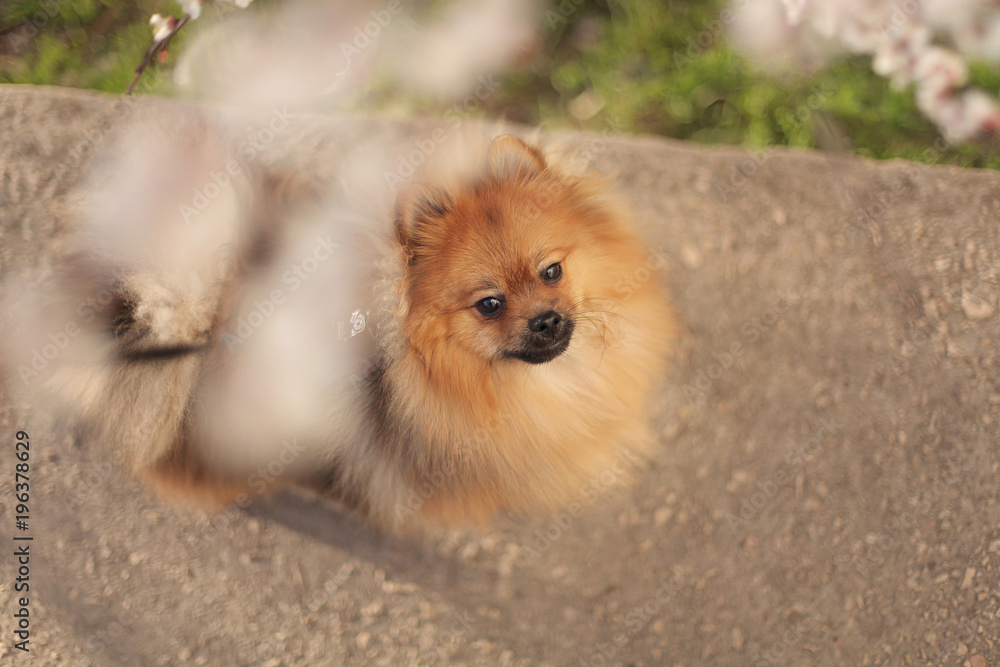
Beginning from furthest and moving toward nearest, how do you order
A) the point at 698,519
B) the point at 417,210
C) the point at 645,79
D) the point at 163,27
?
the point at 645,79 → the point at 698,519 → the point at 163,27 → the point at 417,210

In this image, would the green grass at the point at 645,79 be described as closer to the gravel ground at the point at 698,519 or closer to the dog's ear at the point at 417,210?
the gravel ground at the point at 698,519

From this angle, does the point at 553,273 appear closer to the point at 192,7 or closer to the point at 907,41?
the point at 192,7

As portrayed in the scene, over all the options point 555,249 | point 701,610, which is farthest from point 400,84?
point 701,610

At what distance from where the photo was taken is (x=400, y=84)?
317cm

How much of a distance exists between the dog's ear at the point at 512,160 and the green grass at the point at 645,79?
1.55 metres

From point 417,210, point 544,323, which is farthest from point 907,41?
point 417,210

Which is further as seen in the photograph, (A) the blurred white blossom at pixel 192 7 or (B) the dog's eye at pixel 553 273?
(A) the blurred white blossom at pixel 192 7

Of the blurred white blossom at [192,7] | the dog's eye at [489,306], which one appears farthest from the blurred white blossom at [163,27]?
the dog's eye at [489,306]

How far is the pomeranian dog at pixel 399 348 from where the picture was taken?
1.68 meters

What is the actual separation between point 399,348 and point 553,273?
506 mm

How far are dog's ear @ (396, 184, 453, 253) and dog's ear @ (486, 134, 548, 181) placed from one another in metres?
0.16

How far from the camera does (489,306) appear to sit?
173 cm

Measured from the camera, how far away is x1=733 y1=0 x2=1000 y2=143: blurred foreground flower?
2.69 meters

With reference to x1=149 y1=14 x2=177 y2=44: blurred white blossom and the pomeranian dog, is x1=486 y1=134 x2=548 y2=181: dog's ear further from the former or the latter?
x1=149 y1=14 x2=177 y2=44: blurred white blossom
